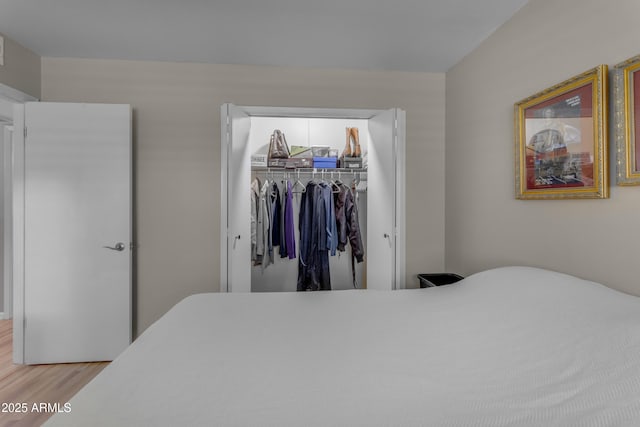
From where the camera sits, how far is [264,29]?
2121 millimetres

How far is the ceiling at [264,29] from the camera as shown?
6.14 feet

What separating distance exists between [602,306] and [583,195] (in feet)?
1.91

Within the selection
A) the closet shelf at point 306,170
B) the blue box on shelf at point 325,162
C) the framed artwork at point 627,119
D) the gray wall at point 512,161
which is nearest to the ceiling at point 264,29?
the gray wall at point 512,161

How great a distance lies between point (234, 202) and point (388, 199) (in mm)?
1120

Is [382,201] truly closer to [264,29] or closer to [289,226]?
[289,226]

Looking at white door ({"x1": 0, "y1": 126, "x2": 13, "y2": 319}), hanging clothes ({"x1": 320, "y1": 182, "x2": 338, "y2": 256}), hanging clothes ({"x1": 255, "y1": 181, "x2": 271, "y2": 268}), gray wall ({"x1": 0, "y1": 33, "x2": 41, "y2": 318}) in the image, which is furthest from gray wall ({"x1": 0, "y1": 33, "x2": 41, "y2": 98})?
hanging clothes ({"x1": 320, "y1": 182, "x2": 338, "y2": 256})

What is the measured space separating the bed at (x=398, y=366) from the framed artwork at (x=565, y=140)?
463 mm

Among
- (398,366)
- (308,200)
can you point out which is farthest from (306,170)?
(398,366)

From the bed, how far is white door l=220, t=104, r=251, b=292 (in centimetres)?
93

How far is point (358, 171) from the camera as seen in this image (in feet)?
11.5

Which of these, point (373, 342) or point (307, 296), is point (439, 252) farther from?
point (373, 342)

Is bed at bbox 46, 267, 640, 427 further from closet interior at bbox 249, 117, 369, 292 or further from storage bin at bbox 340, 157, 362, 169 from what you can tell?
storage bin at bbox 340, 157, 362, 169

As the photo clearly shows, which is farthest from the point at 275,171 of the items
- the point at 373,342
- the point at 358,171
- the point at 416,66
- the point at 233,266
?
the point at 373,342

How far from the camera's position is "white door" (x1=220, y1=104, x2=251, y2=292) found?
2268 mm
